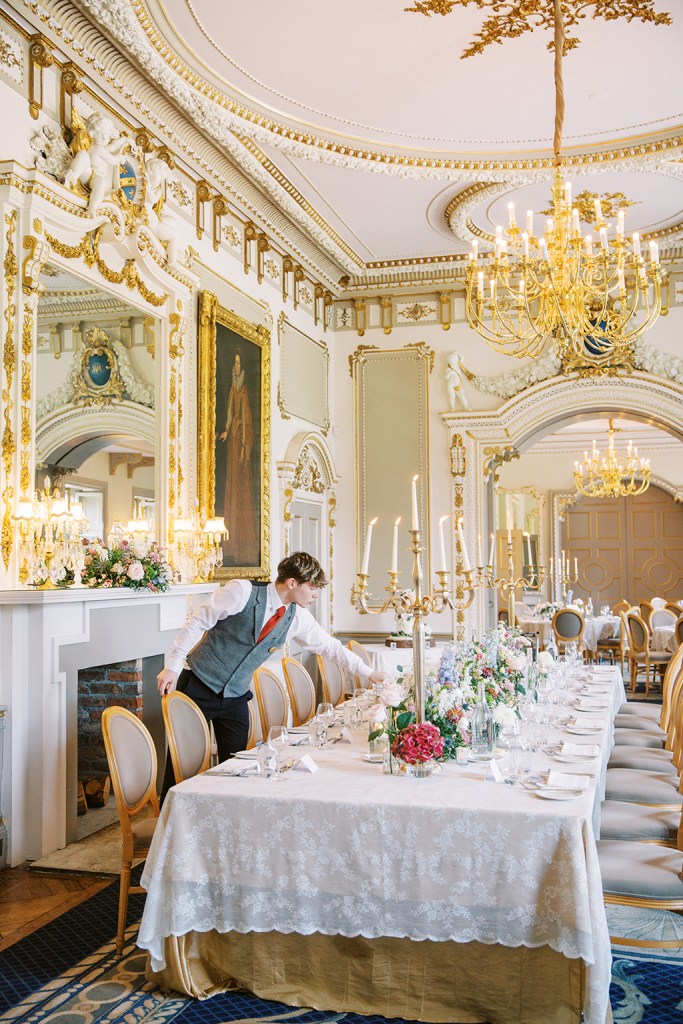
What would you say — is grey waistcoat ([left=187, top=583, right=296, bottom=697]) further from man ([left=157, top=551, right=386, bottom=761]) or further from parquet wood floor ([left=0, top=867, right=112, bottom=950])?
parquet wood floor ([left=0, top=867, right=112, bottom=950])

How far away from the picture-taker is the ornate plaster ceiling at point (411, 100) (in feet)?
18.8

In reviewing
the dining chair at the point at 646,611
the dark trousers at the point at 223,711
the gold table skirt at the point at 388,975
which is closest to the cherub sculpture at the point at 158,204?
the dark trousers at the point at 223,711

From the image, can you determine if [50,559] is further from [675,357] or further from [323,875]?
[675,357]

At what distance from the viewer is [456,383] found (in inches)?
412

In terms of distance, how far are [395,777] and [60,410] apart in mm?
3191

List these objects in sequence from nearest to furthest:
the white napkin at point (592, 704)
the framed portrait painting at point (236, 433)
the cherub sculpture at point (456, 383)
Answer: the white napkin at point (592, 704), the framed portrait painting at point (236, 433), the cherub sculpture at point (456, 383)

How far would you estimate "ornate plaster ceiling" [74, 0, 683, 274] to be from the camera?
5.72 metres

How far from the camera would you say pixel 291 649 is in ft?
29.5

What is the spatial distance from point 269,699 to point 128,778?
5.14 feet

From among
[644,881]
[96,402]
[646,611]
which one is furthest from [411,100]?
[646,611]

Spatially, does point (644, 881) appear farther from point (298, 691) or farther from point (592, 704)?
point (298, 691)

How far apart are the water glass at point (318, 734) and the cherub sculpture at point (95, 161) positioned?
3.57 metres

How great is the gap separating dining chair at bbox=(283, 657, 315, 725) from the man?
103 centimetres

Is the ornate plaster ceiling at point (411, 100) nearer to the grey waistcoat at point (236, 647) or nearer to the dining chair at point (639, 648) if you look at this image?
the grey waistcoat at point (236, 647)
